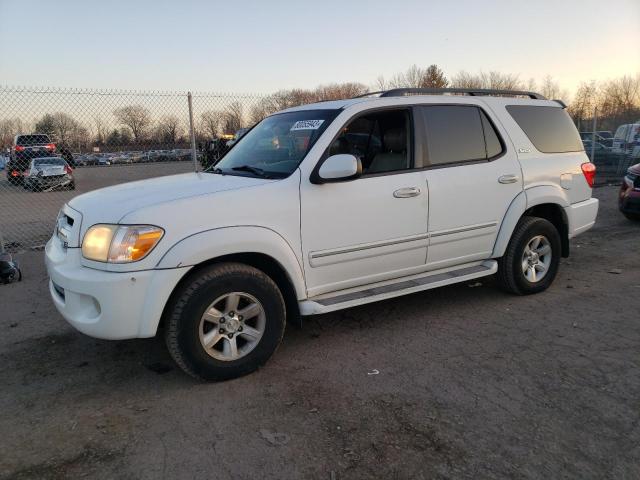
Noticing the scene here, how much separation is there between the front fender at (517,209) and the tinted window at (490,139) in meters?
0.48

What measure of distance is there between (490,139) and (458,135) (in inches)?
16.0

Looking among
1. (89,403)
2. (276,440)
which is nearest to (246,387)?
(276,440)

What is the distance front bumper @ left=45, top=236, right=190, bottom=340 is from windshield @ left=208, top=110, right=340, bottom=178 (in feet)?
3.81

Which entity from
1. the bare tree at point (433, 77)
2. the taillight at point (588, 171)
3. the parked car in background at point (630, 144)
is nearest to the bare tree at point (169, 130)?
the taillight at point (588, 171)

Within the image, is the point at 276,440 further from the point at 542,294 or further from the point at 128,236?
the point at 542,294

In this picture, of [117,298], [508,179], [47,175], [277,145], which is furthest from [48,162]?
[508,179]

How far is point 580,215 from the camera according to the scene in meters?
5.25

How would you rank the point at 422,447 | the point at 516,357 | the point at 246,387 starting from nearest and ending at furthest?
the point at 422,447 → the point at 246,387 → the point at 516,357

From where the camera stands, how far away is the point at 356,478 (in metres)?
2.38

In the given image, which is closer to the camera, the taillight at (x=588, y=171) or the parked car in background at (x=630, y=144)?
the taillight at (x=588, y=171)

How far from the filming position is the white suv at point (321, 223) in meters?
3.09

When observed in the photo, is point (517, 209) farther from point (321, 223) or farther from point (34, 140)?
point (34, 140)

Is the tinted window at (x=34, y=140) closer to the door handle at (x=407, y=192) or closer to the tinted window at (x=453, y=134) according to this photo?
the tinted window at (x=453, y=134)

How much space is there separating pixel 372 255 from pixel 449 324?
107 centimetres
